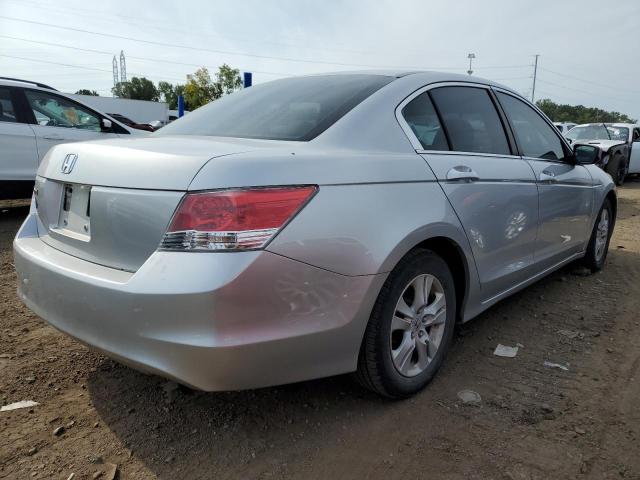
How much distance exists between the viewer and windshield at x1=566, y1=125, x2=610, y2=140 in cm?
1345

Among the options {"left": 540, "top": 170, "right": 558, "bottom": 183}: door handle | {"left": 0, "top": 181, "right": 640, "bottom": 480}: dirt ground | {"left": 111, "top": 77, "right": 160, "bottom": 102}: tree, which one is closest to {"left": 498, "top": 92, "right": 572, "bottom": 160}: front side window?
{"left": 540, "top": 170, "right": 558, "bottom": 183}: door handle

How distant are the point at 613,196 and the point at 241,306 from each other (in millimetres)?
4627

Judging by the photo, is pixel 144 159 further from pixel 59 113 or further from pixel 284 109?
pixel 59 113

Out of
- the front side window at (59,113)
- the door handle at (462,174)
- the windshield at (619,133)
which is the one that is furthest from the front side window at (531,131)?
the windshield at (619,133)

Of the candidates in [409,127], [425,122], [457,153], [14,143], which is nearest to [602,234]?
[457,153]

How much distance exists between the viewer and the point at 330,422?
241cm

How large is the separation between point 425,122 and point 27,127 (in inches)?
222

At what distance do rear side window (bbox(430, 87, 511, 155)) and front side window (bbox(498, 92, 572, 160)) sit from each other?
9.2 inches

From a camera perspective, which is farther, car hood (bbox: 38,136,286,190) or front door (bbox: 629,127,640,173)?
front door (bbox: 629,127,640,173)

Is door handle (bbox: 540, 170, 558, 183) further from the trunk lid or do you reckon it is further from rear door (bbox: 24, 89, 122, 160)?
rear door (bbox: 24, 89, 122, 160)

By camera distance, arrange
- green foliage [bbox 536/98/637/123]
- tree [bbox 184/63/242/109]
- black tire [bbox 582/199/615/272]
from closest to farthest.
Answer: black tire [bbox 582/199/615/272]
tree [bbox 184/63/242/109]
green foliage [bbox 536/98/637/123]

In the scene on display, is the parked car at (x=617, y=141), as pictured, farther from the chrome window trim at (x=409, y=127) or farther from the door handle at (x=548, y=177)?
the chrome window trim at (x=409, y=127)

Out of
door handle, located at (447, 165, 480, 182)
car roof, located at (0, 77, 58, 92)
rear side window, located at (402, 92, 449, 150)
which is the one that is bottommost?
door handle, located at (447, 165, 480, 182)

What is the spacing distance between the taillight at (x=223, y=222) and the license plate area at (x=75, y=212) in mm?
527
